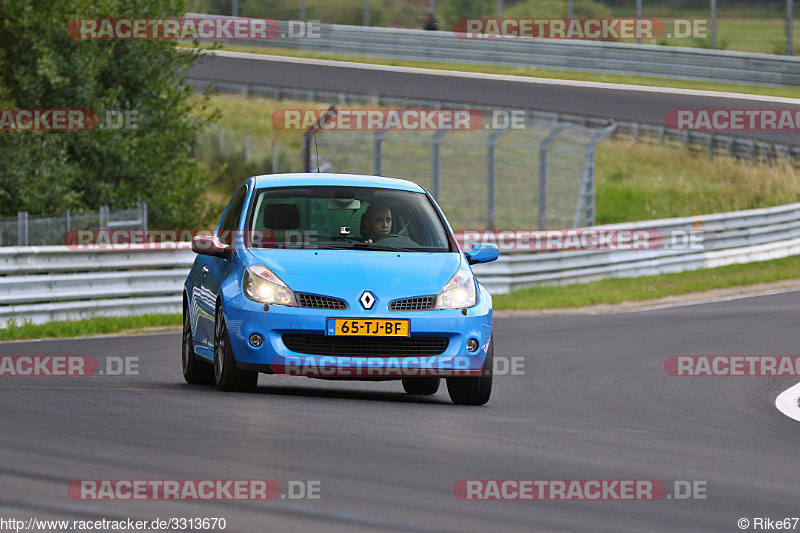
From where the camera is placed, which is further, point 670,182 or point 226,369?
point 670,182

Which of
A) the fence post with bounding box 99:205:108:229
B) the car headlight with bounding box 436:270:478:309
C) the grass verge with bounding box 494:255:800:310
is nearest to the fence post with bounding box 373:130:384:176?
the grass verge with bounding box 494:255:800:310

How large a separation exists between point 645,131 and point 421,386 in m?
28.7

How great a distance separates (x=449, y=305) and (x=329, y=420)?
57.1 inches

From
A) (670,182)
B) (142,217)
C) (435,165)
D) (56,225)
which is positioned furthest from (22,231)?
(670,182)

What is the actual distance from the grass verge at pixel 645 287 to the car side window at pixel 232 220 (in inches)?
405

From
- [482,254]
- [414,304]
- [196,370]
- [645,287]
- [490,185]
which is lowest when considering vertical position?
[645,287]

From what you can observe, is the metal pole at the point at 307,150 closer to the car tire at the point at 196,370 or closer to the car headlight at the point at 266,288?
the car tire at the point at 196,370

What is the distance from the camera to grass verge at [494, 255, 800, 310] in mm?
21812

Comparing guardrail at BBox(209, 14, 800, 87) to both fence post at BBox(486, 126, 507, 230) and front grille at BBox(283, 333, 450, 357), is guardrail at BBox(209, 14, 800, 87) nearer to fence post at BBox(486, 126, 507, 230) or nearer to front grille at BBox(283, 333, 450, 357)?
fence post at BBox(486, 126, 507, 230)

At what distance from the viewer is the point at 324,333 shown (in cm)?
945

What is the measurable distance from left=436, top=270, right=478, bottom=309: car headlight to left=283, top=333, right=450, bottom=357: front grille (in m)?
0.35

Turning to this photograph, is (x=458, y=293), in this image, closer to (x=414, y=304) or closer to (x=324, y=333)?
(x=414, y=304)

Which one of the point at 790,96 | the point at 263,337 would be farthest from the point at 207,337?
the point at 790,96

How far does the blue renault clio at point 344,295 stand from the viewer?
31.1ft
